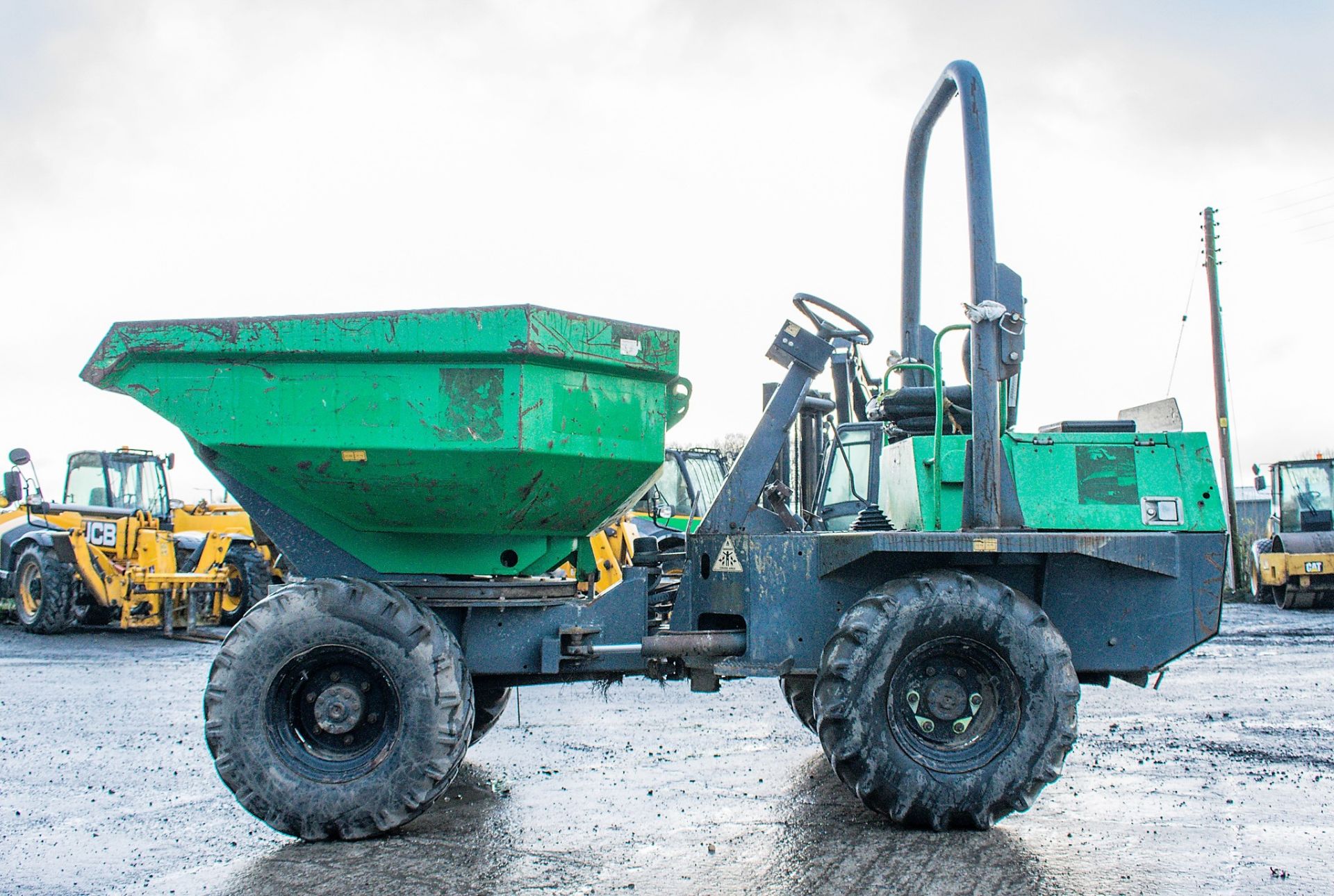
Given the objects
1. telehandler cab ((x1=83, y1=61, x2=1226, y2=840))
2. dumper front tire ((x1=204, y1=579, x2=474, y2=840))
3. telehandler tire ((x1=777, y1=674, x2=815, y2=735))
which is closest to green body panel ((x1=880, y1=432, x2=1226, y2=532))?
telehandler cab ((x1=83, y1=61, x2=1226, y2=840))

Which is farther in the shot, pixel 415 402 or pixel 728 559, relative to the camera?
pixel 728 559

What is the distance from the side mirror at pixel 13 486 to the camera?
12961mm

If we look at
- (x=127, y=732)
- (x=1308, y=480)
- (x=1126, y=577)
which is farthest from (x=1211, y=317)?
(x=127, y=732)

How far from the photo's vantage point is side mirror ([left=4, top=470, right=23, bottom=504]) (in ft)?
42.5

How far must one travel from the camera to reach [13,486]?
1305 centimetres

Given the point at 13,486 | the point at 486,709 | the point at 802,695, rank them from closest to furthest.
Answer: the point at 486,709
the point at 802,695
the point at 13,486

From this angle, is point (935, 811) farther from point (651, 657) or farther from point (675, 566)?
point (675, 566)

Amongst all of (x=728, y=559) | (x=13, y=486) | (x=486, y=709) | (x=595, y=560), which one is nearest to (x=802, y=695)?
(x=728, y=559)

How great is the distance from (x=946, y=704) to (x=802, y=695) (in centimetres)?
141

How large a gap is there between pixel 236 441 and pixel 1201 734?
583cm

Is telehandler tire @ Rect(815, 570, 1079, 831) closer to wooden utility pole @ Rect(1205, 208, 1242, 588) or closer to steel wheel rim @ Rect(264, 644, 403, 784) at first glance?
steel wheel rim @ Rect(264, 644, 403, 784)

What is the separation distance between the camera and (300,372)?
4.53 m

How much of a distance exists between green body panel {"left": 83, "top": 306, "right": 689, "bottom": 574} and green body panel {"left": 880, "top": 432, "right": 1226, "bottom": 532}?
1621 mm

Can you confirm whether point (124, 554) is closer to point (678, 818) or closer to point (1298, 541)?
point (678, 818)
